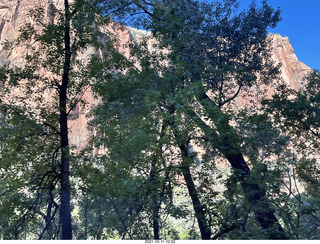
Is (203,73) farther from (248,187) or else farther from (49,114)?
(49,114)

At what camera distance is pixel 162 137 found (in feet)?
25.9

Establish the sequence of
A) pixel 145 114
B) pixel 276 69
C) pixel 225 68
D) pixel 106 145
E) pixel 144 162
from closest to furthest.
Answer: pixel 144 162 < pixel 145 114 < pixel 106 145 < pixel 225 68 < pixel 276 69

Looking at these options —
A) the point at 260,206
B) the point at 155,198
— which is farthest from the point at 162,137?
the point at 260,206

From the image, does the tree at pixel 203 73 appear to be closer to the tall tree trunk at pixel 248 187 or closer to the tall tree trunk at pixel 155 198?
the tall tree trunk at pixel 248 187

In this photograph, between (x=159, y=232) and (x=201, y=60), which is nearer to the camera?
(x=159, y=232)

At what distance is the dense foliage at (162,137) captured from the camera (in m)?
7.87

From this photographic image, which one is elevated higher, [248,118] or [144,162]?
[248,118]

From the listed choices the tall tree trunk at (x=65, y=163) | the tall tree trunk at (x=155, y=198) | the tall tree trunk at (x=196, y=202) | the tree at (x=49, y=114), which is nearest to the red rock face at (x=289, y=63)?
the tree at (x=49, y=114)

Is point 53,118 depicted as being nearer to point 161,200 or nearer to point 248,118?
point 161,200

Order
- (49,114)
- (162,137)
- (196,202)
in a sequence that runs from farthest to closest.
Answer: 1. (49,114)
2. (196,202)
3. (162,137)

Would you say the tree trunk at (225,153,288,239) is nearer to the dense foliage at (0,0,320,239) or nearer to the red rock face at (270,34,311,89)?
the dense foliage at (0,0,320,239)

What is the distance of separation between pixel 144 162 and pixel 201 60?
15.1ft

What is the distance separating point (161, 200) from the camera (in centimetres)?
827

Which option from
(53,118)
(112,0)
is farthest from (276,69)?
(53,118)
